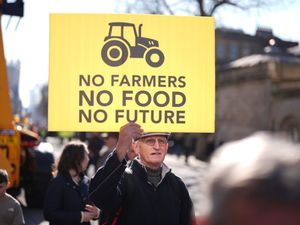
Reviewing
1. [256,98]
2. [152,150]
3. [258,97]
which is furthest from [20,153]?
[256,98]

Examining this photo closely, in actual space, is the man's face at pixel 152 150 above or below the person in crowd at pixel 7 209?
above

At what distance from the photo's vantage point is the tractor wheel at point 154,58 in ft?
12.0

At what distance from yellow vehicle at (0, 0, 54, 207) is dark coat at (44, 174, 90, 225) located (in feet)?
11.8

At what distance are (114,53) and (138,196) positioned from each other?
0.93 meters

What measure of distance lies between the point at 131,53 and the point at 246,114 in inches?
1217

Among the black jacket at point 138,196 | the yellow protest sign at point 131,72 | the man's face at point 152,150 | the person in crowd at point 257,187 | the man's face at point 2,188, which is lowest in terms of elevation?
the man's face at point 2,188

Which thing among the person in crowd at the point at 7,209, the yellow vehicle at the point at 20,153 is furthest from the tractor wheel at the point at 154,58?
the yellow vehicle at the point at 20,153

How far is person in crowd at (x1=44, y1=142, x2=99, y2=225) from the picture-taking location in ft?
14.1

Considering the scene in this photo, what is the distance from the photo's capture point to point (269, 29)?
58.7m

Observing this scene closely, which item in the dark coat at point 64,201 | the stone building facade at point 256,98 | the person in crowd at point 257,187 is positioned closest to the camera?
the person in crowd at point 257,187

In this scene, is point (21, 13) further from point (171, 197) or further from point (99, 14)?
point (171, 197)

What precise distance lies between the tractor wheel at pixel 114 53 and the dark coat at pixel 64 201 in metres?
1.19

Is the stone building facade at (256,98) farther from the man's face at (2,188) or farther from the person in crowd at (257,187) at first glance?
the person in crowd at (257,187)

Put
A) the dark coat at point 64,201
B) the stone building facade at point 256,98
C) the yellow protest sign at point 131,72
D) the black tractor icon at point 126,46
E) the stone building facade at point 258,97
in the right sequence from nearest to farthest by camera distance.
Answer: the yellow protest sign at point 131,72 < the black tractor icon at point 126,46 < the dark coat at point 64,201 < the stone building facade at point 258,97 < the stone building facade at point 256,98
